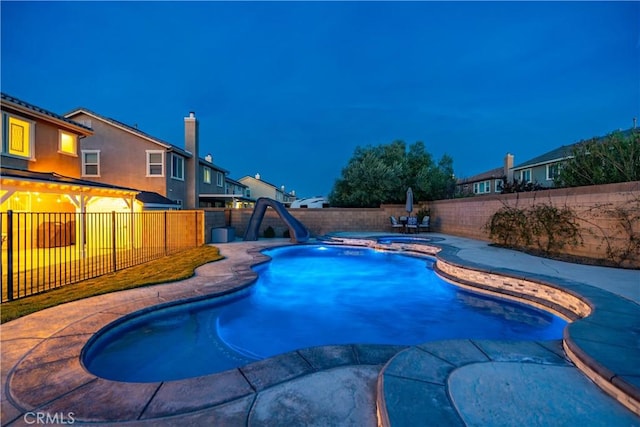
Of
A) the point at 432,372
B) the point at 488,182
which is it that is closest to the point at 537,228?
the point at 432,372

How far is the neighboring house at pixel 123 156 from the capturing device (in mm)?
18375

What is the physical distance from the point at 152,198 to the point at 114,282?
36.7 feet

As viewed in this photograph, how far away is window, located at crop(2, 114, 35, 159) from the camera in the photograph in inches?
409

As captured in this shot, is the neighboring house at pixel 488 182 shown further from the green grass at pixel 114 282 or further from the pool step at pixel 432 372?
the pool step at pixel 432 372

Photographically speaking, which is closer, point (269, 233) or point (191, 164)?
point (269, 233)

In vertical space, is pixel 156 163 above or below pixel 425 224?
above

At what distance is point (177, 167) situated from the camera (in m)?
20.0

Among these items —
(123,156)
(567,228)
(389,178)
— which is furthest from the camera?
(389,178)

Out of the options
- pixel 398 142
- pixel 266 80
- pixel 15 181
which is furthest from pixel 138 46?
pixel 15 181

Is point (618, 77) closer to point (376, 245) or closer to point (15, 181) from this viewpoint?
point (376, 245)

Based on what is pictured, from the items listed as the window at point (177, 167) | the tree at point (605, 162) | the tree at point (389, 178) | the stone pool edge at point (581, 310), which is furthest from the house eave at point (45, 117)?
the tree at point (605, 162)

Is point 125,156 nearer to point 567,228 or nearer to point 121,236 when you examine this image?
point 121,236

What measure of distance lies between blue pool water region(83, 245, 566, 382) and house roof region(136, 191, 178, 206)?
9873 millimetres

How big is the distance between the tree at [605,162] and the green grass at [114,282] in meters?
12.8
